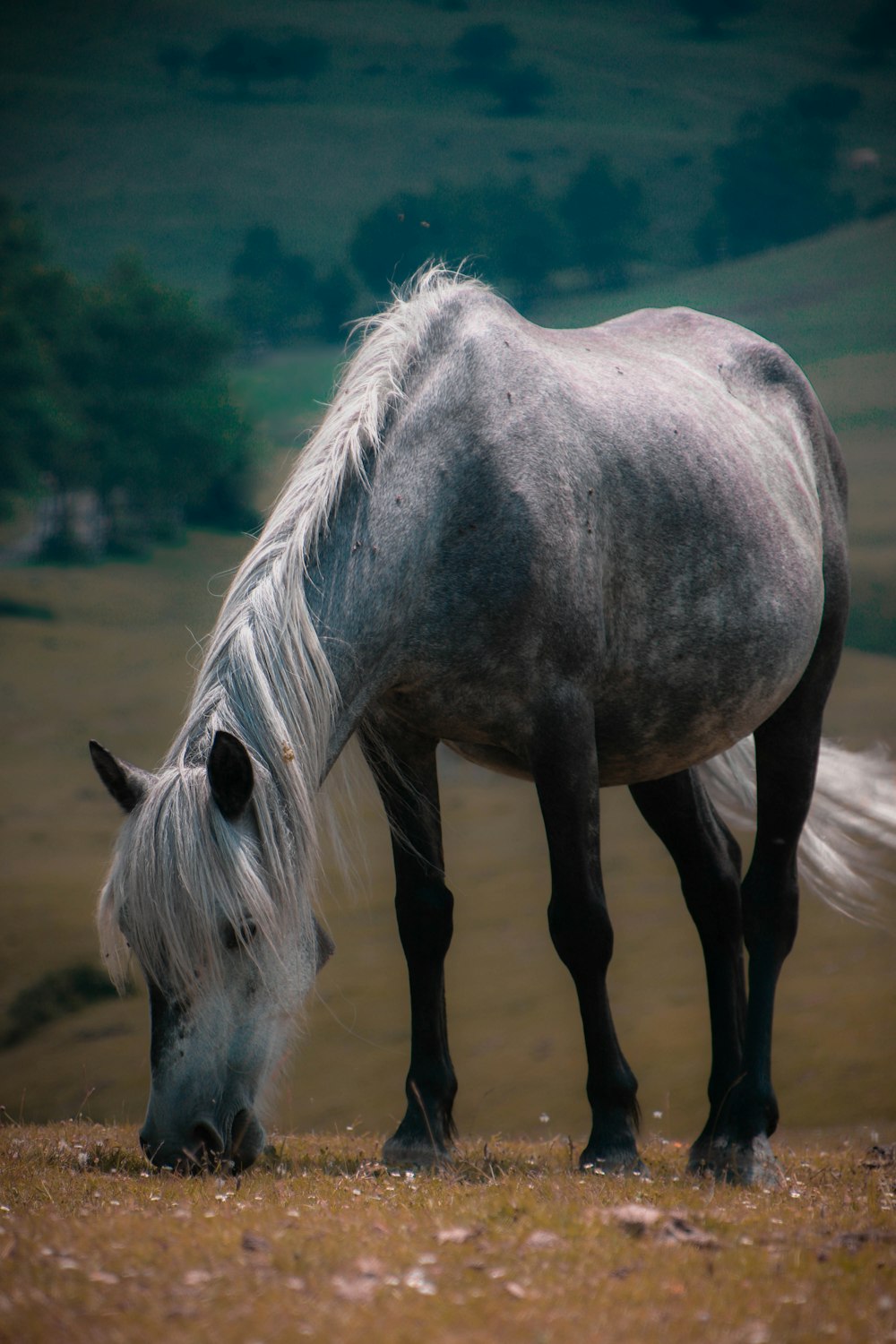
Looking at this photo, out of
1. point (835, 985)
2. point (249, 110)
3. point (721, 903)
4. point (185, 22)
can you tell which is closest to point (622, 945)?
point (835, 985)

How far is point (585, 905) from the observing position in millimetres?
5242

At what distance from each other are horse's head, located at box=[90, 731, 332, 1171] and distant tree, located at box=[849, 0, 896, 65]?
120 metres

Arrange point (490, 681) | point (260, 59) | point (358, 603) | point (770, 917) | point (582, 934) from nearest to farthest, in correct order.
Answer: point (358, 603) < point (490, 681) < point (582, 934) < point (770, 917) < point (260, 59)

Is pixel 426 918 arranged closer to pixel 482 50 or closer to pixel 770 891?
pixel 770 891

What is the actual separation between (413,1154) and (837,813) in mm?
3662

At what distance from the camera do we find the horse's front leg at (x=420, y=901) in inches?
229

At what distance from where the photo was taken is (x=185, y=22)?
394 feet

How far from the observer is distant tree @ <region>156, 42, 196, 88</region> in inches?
4633

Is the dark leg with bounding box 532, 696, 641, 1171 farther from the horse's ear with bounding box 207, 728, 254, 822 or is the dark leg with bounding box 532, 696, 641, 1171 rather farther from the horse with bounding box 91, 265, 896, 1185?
the horse's ear with bounding box 207, 728, 254, 822

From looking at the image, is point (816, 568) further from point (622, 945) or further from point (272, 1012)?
point (622, 945)

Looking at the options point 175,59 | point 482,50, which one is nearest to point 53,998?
point 482,50

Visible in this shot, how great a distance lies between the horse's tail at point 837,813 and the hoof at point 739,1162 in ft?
6.66

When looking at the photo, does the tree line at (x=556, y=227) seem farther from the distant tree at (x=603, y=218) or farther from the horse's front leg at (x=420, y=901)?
the horse's front leg at (x=420, y=901)

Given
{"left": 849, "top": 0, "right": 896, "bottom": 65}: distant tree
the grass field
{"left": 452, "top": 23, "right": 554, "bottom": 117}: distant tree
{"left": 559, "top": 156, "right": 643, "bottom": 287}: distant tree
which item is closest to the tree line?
{"left": 559, "top": 156, "right": 643, "bottom": 287}: distant tree
